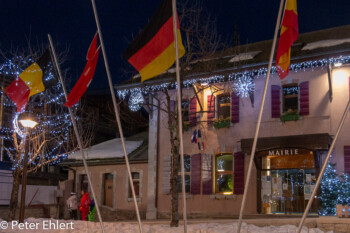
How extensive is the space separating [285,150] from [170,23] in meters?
11.4

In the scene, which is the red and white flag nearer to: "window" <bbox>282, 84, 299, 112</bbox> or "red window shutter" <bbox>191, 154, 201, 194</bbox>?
"window" <bbox>282, 84, 299, 112</bbox>

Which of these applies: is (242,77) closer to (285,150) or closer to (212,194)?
(285,150)

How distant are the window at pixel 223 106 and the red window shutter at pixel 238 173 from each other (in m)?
2.04

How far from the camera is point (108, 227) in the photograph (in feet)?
42.7

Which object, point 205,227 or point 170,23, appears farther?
point 205,227

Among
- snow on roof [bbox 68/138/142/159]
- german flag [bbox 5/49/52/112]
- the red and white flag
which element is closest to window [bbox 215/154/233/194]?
snow on roof [bbox 68/138/142/159]

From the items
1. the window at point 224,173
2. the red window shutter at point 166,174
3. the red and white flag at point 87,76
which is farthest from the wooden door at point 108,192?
the red and white flag at point 87,76

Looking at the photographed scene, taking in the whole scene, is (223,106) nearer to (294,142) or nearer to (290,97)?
(290,97)

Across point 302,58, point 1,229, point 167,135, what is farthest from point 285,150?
point 1,229

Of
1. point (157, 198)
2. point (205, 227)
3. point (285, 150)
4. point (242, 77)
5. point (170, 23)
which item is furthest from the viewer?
point (157, 198)

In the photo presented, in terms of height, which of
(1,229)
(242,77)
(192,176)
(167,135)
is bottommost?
(1,229)

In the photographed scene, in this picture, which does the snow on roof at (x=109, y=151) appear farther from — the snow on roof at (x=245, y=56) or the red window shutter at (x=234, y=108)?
the snow on roof at (x=245, y=56)

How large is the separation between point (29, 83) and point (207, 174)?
431 inches

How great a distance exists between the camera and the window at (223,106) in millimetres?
20828
